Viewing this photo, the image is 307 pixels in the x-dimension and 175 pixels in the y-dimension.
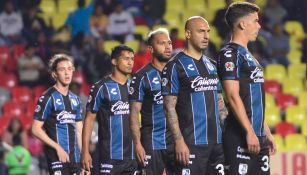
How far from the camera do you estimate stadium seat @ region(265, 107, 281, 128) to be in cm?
1777

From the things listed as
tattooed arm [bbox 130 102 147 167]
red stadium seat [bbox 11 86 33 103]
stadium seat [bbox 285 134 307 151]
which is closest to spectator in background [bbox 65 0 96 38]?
red stadium seat [bbox 11 86 33 103]

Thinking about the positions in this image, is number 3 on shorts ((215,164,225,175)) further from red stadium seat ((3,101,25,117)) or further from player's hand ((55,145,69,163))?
red stadium seat ((3,101,25,117))

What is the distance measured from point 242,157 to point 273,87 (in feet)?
34.4

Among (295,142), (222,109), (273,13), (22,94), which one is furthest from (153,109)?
(273,13)

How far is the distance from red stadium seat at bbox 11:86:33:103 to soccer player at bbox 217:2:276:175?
1034cm

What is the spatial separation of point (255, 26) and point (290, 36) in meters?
11.2

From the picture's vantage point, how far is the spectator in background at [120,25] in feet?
63.6

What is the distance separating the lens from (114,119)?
10656 millimetres

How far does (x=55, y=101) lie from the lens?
37.1ft

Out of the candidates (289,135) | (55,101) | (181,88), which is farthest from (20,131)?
(181,88)

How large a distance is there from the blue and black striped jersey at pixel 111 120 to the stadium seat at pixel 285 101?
7.96 m

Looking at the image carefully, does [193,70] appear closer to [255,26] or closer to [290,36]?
[255,26]

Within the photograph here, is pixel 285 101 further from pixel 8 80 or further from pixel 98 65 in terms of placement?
pixel 8 80

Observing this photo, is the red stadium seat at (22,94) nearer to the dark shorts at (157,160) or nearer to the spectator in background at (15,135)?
the spectator in background at (15,135)
